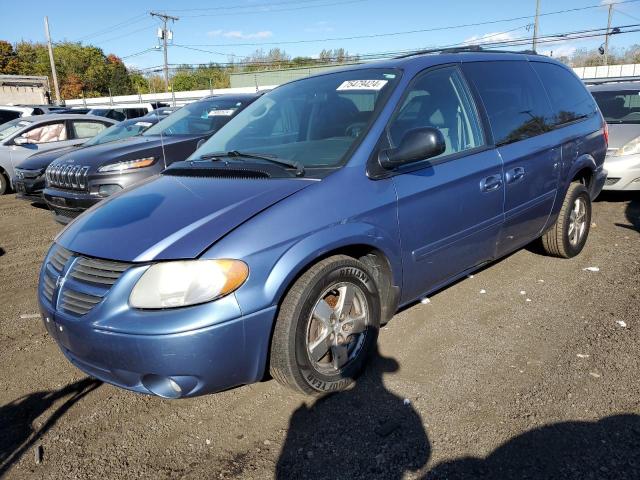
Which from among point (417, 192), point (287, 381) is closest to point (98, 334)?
point (287, 381)

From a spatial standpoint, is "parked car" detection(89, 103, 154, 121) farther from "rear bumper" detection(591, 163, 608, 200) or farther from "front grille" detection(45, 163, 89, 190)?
"rear bumper" detection(591, 163, 608, 200)

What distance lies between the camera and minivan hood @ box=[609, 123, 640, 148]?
6969mm

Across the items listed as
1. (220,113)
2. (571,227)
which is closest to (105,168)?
(220,113)

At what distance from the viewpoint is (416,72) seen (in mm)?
3320

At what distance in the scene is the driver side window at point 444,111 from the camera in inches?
126

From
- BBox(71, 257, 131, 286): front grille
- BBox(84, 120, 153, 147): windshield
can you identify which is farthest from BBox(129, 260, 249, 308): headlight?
BBox(84, 120, 153, 147): windshield

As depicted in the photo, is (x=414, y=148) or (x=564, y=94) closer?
(x=414, y=148)

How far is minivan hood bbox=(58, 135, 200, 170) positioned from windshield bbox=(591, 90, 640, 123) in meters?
6.52

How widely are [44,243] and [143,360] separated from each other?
15.9 ft

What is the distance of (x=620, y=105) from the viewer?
821 centimetres

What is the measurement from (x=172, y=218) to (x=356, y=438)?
4.71ft

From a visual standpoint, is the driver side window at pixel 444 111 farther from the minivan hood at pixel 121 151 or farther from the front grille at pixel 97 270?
the minivan hood at pixel 121 151

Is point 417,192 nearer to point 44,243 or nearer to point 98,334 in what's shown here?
point 98,334

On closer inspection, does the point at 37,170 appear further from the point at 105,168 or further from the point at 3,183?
the point at 3,183
